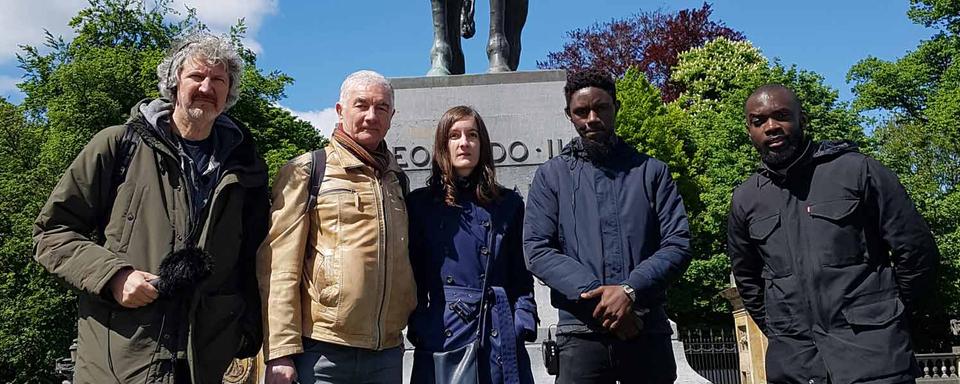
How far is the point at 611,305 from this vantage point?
3.45 meters

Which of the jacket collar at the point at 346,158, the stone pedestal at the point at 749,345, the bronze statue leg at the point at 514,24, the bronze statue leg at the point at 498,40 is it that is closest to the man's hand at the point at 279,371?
the jacket collar at the point at 346,158

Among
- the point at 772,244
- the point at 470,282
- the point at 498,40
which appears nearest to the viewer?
the point at 470,282

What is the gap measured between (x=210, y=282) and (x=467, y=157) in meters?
1.21

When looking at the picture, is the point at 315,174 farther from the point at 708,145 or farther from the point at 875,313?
the point at 708,145

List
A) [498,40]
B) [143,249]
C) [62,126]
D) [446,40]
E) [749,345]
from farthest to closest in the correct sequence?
1. [62,126]
2. [749,345]
3. [446,40]
4. [498,40]
5. [143,249]

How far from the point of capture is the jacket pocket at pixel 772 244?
3748 mm

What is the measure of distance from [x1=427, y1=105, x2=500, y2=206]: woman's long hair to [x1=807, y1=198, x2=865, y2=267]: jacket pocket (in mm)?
1371

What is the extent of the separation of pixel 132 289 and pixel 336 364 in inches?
33.5

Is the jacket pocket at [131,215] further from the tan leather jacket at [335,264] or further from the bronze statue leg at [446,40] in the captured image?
the bronze statue leg at [446,40]

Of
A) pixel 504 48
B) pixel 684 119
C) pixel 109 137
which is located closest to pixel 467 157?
pixel 109 137

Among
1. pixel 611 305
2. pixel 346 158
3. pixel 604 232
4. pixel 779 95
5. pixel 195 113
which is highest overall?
pixel 779 95

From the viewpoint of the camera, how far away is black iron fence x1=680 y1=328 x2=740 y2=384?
20922 mm

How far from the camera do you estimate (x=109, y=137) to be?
332cm

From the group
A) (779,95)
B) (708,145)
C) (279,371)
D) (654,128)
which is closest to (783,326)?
(779,95)
